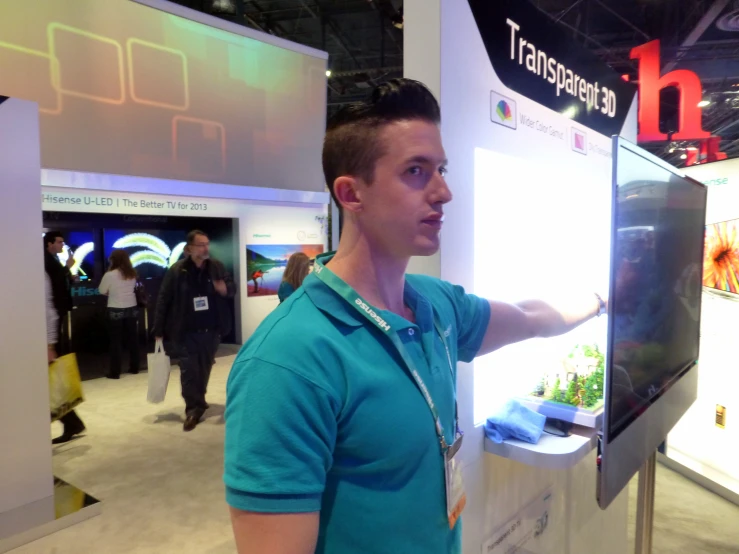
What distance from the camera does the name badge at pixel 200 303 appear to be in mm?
4523

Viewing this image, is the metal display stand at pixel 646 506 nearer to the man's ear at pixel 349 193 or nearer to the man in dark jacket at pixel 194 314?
the man's ear at pixel 349 193

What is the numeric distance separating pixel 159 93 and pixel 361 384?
19.1 ft

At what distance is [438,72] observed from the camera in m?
1.57

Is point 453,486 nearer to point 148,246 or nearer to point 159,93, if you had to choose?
point 159,93

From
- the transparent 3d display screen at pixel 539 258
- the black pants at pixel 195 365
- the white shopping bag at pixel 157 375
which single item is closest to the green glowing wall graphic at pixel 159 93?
the black pants at pixel 195 365

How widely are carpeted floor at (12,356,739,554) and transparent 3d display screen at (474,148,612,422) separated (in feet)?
5.14

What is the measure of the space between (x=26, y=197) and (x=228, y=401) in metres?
2.91

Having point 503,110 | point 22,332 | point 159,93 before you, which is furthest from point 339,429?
point 159,93

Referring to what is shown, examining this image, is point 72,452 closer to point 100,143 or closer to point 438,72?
point 100,143

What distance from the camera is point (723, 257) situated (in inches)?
146

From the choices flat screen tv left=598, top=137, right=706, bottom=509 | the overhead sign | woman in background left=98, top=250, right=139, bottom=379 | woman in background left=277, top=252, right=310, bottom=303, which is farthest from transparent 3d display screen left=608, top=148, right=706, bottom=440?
woman in background left=98, top=250, right=139, bottom=379

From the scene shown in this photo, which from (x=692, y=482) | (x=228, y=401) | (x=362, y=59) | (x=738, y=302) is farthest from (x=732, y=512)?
(x=362, y=59)

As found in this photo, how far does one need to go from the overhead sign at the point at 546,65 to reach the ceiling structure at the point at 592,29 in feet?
11.5

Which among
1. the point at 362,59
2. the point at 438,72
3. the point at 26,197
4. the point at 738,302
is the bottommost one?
the point at 738,302
